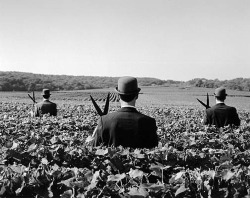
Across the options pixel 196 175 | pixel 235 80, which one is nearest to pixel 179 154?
pixel 196 175

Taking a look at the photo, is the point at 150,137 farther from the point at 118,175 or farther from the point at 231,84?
the point at 231,84

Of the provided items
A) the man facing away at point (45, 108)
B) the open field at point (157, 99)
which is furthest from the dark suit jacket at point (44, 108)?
the open field at point (157, 99)

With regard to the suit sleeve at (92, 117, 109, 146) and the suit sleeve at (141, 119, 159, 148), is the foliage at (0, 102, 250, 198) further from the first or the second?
the suit sleeve at (141, 119, 159, 148)

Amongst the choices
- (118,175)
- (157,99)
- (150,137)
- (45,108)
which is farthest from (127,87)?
(157,99)

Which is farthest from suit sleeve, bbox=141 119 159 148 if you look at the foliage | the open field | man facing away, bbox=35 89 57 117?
the open field

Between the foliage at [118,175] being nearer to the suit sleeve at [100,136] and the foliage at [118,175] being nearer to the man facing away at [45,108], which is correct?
the suit sleeve at [100,136]

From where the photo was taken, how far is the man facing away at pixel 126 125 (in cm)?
424

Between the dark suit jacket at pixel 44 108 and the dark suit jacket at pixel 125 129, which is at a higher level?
the dark suit jacket at pixel 125 129

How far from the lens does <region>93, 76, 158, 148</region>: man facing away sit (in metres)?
4.24

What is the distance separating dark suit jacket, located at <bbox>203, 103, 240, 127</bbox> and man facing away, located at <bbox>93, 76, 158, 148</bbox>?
4051mm

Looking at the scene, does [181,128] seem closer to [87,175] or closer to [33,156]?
[33,156]

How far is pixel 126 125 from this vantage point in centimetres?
425

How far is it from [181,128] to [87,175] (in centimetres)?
693

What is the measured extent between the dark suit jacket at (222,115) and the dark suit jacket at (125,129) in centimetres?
405
